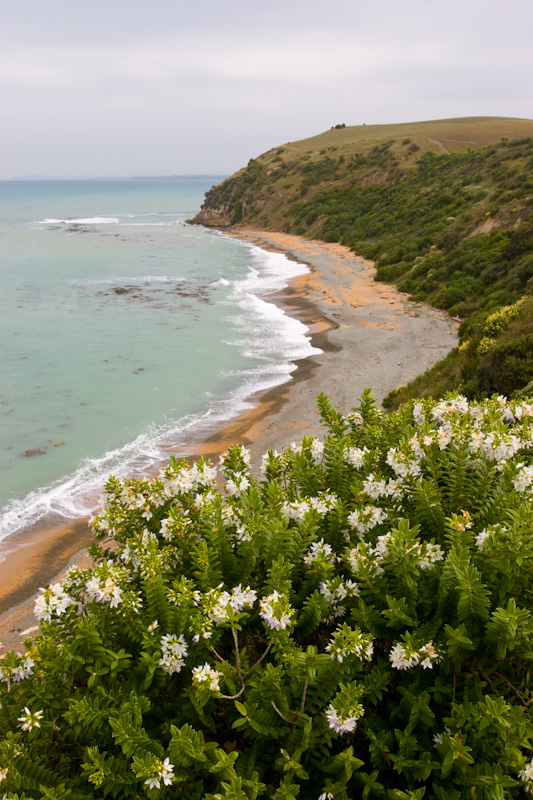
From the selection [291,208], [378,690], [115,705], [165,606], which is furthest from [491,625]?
[291,208]

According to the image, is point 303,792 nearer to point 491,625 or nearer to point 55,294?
point 491,625

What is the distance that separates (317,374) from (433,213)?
2990 centimetres

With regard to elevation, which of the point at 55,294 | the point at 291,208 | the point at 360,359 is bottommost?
the point at 360,359

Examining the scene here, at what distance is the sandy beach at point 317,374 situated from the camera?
1076 cm

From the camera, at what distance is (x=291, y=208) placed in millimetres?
68750

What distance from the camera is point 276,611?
302 centimetres

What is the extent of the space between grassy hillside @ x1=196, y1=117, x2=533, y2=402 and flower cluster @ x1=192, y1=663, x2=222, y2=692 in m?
9.81

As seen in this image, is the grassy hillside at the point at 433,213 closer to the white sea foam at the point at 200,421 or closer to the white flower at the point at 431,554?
the white sea foam at the point at 200,421

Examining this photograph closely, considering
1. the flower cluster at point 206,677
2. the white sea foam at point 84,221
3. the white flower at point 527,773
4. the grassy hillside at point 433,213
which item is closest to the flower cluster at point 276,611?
the flower cluster at point 206,677

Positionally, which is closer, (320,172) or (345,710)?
(345,710)

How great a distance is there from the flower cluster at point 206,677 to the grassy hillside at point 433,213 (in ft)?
32.2

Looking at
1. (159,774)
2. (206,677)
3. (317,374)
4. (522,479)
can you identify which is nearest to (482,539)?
(522,479)

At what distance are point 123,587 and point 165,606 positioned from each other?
0.38m

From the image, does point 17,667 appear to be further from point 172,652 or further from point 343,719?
point 343,719
